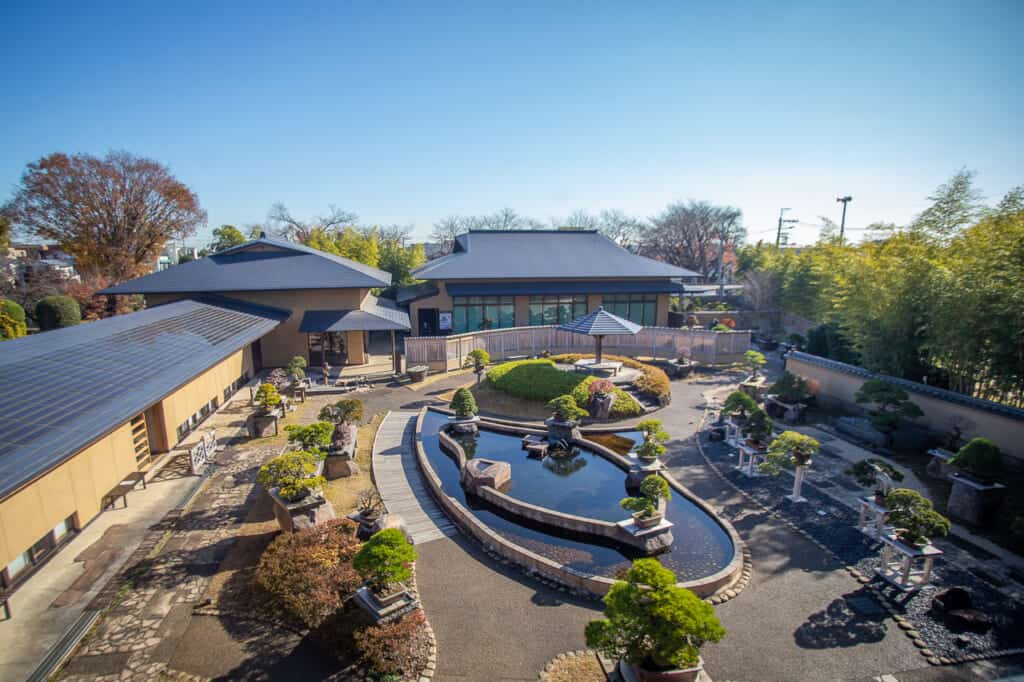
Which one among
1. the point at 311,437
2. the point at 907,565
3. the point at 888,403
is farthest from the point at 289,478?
the point at 888,403

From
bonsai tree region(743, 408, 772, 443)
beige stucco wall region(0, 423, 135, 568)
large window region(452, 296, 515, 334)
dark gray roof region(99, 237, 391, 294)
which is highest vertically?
dark gray roof region(99, 237, 391, 294)

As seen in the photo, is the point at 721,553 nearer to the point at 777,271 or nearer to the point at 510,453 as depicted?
the point at 510,453

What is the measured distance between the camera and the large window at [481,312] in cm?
3225

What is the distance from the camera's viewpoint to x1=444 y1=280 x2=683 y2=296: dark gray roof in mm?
31203

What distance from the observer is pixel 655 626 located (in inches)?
232

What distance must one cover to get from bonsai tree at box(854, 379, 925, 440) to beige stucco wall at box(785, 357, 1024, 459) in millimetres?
484

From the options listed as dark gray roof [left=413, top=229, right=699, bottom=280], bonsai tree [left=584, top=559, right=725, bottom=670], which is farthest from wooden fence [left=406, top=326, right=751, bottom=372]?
bonsai tree [left=584, top=559, right=725, bottom=670]

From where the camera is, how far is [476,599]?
8.48 m

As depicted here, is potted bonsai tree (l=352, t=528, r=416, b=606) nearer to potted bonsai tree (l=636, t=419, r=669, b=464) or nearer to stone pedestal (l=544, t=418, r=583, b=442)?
potted bonsai tree (l=636, t=419, r=669, b=464)

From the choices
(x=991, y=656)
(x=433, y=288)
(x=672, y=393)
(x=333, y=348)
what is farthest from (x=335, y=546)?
(x=433, y=288)

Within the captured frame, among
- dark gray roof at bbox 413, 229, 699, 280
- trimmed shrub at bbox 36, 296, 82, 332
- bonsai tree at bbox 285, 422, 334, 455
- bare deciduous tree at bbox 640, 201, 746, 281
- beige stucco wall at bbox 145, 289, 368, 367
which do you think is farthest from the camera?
bare deciduous tree at bbox 640, 201, 746, 281

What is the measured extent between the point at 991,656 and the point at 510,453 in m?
11.1

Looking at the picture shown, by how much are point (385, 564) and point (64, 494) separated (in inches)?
233

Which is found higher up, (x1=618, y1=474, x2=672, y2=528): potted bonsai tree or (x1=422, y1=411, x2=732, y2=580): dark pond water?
(x1=618, y1=474, x2=672, y2=528): potted bonsai tree
